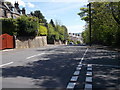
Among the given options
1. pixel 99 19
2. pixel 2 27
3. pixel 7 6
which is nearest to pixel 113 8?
pixel 99 19

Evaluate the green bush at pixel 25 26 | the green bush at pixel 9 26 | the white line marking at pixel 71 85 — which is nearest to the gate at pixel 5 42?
the green bush at pixel 9 26

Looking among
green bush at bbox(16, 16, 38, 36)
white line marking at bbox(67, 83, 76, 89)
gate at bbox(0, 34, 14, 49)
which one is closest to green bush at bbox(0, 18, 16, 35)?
green bush at bbox(16, 16, 38, 36)

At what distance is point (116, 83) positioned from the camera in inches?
249

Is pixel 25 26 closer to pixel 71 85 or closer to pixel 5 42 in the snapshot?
pixel 5 42

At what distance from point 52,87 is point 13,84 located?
1.40m

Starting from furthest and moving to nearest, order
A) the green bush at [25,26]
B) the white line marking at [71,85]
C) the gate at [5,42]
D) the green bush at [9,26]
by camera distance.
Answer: the green bush at [25,26] → the green bush at [9,26] → the gate at [5,42] → the white line marking at [71,85]

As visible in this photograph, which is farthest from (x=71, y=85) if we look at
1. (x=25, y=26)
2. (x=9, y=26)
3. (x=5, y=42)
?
(x=25, y=26)

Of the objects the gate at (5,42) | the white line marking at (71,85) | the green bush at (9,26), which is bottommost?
the white line marking at (71,85)

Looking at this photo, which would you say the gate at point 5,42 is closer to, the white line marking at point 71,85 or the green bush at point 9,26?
the green bush at point 9,26

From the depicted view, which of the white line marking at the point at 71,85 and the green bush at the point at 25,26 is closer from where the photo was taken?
the white line marking at the point at 71,85

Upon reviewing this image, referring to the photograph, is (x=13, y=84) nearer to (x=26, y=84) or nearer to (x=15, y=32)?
(x=26, y=84)

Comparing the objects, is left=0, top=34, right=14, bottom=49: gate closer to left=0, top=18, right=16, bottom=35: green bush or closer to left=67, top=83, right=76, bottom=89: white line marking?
left=0, top=18, right=16, bottom=35: green bush

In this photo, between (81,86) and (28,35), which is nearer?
(81,86)

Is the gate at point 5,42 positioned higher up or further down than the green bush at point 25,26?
further down
